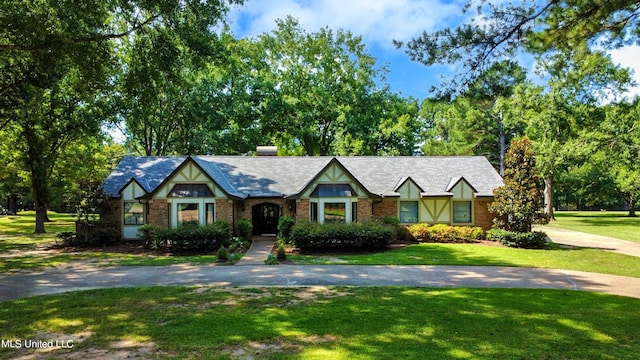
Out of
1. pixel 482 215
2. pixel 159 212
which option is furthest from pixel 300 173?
pixel 482 215

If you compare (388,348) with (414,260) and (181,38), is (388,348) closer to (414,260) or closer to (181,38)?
(414,260)

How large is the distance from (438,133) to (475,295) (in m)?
42.9

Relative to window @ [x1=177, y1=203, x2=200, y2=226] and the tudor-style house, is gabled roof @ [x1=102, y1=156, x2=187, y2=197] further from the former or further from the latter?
window @ [x1=177, y1=203, x2=200, y2=226]

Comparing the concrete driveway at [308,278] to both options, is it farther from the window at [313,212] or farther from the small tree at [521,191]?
the window at [313,212]

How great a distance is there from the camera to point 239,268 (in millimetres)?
13695

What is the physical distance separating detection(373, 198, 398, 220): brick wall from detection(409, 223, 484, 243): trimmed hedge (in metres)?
1.66

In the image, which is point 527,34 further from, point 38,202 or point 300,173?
point 38,202

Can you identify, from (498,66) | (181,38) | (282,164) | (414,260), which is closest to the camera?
(498,66)

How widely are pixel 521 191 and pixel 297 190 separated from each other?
1238 cm

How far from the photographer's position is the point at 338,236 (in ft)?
57.9

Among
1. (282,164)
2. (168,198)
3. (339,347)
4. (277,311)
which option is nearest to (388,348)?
(339,347)

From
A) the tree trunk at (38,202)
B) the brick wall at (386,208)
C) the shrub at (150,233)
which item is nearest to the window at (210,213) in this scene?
the shrub at (150,233)

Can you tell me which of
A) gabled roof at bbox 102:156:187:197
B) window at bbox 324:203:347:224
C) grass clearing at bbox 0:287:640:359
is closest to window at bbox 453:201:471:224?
window at bbox 324:203:347:224

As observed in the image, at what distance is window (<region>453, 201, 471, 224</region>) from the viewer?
2302 cm
